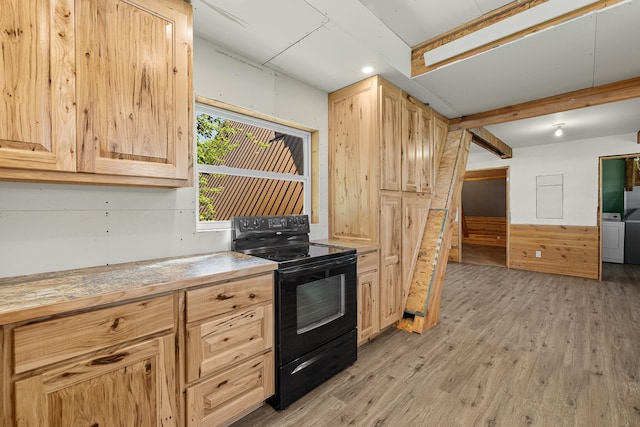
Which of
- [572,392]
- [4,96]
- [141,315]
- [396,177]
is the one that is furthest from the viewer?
[396,177]

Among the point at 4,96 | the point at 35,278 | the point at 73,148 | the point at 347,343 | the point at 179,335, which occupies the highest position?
the point at 4,96

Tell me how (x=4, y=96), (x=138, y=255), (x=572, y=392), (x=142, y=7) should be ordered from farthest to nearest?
(x=572, y=392) → (x=138, y=255) → (x=142, y=7) → (x=4, y=96)

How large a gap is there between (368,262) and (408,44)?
6.31 feet

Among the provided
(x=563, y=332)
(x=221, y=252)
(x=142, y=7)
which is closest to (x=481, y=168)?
(x=563, y=332)

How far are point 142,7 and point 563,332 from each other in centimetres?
424

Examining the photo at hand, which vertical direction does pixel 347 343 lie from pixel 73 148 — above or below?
below

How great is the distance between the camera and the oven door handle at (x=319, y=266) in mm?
1701

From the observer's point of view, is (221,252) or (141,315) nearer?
(141,315)

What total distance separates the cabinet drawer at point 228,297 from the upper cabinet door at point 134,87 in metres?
0.67

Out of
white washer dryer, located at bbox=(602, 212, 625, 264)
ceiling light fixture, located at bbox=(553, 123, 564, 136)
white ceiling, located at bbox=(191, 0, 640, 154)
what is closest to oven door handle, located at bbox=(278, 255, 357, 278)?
white ceiling, located at bbox=(191, 0, 640, 154)

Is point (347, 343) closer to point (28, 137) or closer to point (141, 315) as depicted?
point (141, 315)

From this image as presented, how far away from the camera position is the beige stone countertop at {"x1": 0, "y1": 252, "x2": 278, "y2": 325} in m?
0.99

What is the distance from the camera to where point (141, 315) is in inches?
47.0

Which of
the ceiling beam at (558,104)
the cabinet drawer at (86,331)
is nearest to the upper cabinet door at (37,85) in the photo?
the cabinet drawer at (86,331)
